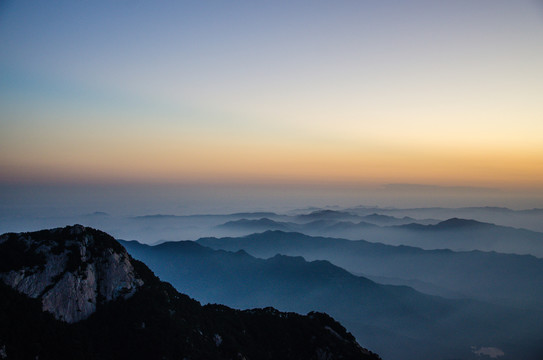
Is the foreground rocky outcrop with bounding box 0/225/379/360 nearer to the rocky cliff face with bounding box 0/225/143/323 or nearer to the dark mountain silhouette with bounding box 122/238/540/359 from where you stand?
the rocky cliff face with bounding box 0/225/143/323

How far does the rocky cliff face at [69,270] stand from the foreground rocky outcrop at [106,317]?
10 centimetres

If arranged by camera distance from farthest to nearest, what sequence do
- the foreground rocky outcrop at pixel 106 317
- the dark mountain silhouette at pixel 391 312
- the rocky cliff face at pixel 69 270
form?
the dark mountain silhouette at pixel 391 312
the rocky cliff face at pixel 69 270
the foreground rocky outcrop at pixel 106 317

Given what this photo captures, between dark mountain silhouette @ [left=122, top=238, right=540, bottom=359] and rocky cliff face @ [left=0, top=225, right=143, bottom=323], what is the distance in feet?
394

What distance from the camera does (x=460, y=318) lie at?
159000mm

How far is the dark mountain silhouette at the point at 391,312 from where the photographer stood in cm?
13525

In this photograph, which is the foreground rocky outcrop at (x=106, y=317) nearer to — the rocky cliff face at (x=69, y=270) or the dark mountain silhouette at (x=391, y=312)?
the rocky cliff face at (x=69, y=270)

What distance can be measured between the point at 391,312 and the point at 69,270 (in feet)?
525

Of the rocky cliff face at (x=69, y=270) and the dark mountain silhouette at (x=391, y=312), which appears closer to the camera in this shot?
the rocky cliff face at (x=69, y=270)

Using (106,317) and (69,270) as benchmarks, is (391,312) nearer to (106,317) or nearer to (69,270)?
(106,317)

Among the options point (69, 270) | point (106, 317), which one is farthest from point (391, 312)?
point (69, 270)

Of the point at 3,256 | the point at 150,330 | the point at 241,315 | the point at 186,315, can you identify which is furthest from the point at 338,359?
the point at 3,256

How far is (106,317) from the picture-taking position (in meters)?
38.6

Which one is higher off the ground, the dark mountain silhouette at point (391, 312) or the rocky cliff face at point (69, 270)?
the rocky cliff face at point (69, 270)

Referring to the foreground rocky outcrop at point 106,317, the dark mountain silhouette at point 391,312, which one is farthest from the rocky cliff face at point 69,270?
the dark mountain silhouette at point 391,312
